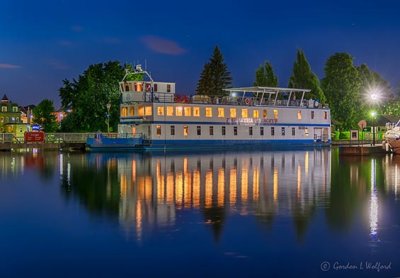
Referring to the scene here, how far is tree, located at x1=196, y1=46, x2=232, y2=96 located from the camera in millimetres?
116250

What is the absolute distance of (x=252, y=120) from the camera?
70.9 m

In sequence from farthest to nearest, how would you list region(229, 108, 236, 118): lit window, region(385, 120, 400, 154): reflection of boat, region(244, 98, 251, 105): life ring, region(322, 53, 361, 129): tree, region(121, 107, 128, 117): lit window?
region(322, 53, 361, 129): tree → region(244, 98, 251, 105): life ring → region(229, 108, 236, 118): lit window → region(121, 107, 128, 117): lit window → region(385, 120, 400, 154): reflection of boat

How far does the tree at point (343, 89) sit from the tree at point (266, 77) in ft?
51.7

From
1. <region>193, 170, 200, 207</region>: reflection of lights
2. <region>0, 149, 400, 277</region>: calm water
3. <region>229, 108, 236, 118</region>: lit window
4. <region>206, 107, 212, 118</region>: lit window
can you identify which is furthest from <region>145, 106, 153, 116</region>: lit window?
<region>0, 149, 400, 277</region>: calm water

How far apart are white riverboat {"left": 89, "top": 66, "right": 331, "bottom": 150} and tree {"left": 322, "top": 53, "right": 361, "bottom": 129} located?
18780 millimetres

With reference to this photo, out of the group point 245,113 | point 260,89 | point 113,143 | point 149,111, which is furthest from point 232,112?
point 113,143

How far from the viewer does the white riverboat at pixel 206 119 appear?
63969 millimetres

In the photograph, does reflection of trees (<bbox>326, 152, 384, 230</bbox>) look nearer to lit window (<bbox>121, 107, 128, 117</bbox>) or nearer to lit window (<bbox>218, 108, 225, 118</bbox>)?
lit window (<bbox>218, 108, 225, 118</bbox>)

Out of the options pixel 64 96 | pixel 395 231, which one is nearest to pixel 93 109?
pixel 64 96

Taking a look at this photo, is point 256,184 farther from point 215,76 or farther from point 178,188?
point 215,76

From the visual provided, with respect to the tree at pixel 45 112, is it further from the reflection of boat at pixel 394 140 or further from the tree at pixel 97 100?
the reflection of boat at pixel 394 140

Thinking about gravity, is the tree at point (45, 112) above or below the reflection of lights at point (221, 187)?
above

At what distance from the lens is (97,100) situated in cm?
7712

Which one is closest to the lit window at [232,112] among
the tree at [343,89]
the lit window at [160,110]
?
the lit window at [160,110]
